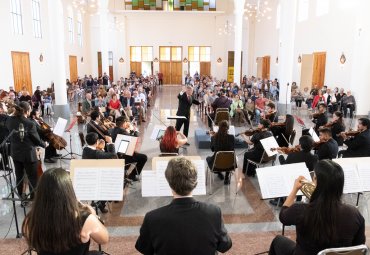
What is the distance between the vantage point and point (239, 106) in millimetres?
12789

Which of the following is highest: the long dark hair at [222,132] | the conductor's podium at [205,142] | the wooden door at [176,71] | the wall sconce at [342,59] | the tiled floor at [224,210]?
the wall sconce at [342,59]

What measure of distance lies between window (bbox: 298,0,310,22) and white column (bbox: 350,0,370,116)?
21.6 ft

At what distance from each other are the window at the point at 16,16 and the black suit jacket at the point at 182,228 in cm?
1654

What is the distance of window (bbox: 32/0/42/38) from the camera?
18.5 metres

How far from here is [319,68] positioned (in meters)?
18.4

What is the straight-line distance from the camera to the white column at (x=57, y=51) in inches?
528

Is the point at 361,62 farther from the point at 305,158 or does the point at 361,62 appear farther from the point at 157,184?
the point at 157,184

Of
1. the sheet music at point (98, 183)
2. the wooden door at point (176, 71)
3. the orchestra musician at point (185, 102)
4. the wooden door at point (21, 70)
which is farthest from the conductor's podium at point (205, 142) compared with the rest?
the wooden door at point (176, 71)

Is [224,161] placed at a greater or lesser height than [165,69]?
lesser

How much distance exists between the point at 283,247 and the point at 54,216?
2057 millimetres

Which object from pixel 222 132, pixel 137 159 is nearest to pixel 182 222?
pixel 222 132

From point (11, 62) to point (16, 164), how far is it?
11.5 meters

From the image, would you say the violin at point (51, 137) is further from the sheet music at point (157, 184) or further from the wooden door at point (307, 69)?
the wooden door at point (307, 69)

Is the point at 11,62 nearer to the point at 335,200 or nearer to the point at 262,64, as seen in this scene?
the point at 335,200
